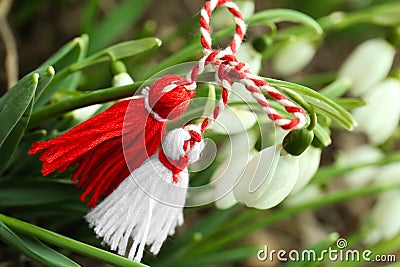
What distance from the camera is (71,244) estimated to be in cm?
72

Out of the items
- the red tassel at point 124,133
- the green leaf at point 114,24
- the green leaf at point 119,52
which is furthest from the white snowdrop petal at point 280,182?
the green leaf at point 114,24

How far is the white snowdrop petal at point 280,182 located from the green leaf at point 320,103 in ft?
0.21

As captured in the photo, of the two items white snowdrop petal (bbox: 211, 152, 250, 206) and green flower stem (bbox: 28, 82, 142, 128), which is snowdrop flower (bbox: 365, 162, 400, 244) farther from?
green flower stem (bbox: 28, 82, 142, 128)

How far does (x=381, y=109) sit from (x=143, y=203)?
1.56 feet

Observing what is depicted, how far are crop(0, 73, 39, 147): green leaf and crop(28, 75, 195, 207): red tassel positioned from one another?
0.04 metres

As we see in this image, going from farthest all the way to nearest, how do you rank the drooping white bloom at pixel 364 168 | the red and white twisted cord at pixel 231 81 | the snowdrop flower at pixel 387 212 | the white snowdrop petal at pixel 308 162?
1. the drooping white bloom at pixel 364 168
2. the snowdrop flower at pixel 387 212
3. the white snowdrop petal at pixel 308 162
4. the red and white twisted cord at pixel 231 81

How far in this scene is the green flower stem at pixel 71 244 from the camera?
0.71 meters

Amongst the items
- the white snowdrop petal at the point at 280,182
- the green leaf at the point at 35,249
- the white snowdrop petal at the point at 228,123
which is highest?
the white snowdrop petal at the point at 228,123

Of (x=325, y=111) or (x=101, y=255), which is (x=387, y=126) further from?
(x=101, y=255)

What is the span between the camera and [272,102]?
2.51ft

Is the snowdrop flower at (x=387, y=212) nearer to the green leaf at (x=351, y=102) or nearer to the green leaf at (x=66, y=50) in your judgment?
the green leaf at (x=351, y=102)

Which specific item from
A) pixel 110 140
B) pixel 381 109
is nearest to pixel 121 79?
pixel 110 140

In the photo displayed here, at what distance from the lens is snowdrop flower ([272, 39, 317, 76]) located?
1226 mm

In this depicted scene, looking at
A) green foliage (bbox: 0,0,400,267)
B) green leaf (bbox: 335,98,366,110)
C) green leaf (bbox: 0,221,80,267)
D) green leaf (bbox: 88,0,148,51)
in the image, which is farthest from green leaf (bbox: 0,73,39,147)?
green leaf (bbox: 88,0,148,51)
